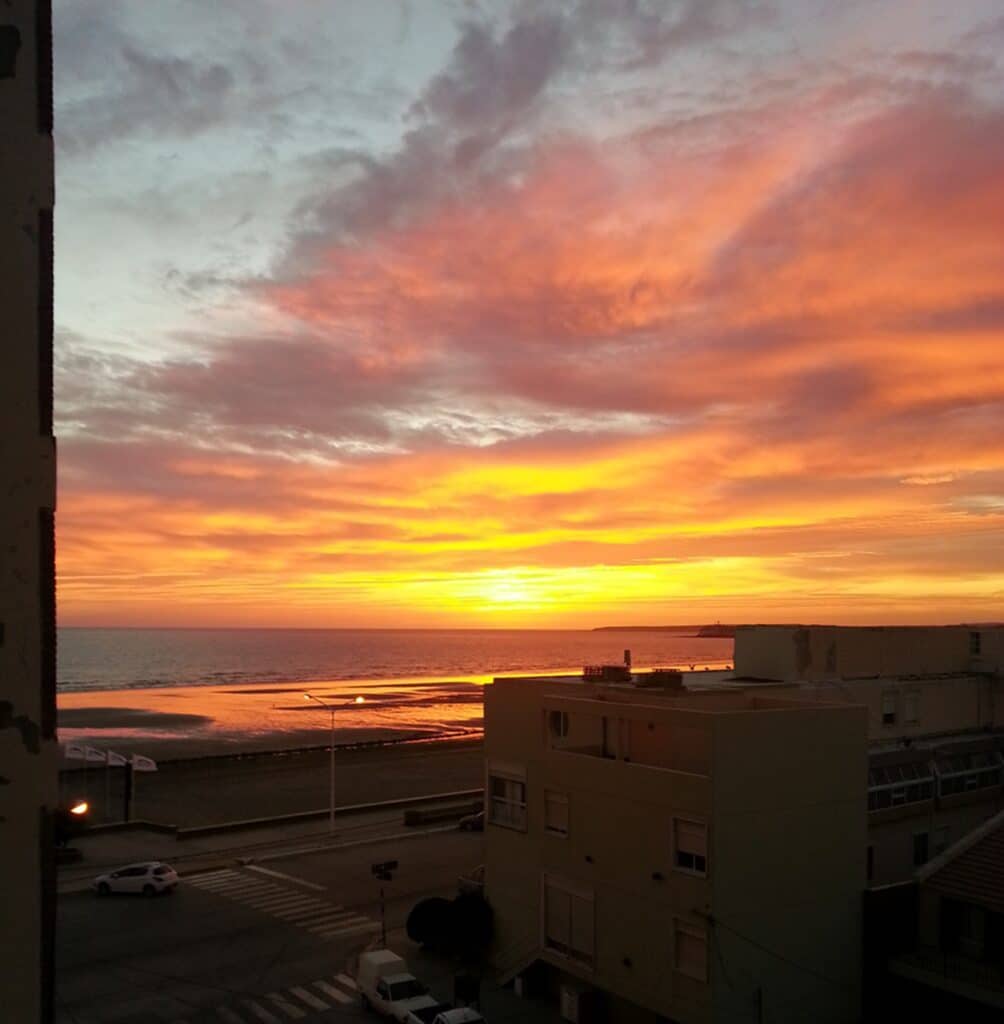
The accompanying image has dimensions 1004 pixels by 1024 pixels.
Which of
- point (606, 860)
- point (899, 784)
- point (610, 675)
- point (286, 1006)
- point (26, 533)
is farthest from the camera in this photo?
point (610, 675)

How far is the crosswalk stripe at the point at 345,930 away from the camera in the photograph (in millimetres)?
33969

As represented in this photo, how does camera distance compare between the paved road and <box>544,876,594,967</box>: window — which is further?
the paved road

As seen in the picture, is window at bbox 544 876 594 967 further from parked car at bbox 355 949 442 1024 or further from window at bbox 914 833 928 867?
window at bbox 914 833 928 867

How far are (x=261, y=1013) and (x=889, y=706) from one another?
23577 mm

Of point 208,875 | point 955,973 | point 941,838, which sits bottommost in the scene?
point 208,875

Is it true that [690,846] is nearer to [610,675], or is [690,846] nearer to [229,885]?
[610,675]

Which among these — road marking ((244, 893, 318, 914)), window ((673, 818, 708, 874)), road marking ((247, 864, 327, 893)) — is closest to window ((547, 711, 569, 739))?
window ((673, 818, 708, 874))

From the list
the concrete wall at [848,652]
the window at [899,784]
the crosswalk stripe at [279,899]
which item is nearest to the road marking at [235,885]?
the crosswalk stripe at [279,899]

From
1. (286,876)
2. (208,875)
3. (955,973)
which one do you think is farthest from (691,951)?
(208,875)

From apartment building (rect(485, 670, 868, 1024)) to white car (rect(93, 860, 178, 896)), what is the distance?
15965 mm

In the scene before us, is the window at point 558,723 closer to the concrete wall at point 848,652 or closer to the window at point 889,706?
the concrete wall at point 848,652

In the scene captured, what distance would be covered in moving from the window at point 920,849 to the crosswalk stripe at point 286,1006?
63.5ft

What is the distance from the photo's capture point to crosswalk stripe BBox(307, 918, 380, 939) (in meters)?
34.0

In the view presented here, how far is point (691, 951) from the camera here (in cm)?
2366
